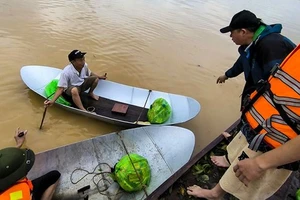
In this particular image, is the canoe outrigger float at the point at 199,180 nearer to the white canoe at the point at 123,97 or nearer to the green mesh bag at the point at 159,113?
the green mesh bag at the point at 159,113

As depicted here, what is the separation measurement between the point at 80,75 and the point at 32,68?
1.35m

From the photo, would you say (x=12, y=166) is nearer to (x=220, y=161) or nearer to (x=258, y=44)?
(x=220, y=161)

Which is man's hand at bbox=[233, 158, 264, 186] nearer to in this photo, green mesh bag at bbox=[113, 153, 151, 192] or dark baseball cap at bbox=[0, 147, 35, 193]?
green mesh bag at bbox=[113, 153, 151, 192]

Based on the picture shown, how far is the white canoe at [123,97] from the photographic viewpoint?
4.18m

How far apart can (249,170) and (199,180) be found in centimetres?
132

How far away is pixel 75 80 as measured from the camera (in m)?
4.26

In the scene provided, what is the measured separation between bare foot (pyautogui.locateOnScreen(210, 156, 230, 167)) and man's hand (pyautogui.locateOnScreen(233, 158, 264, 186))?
1.36m

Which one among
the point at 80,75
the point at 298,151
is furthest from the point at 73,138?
the point at 298,151

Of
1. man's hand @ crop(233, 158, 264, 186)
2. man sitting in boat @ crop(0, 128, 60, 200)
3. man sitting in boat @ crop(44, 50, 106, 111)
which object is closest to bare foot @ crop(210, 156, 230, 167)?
man's hand @ crop(233, 158, 264, 186)

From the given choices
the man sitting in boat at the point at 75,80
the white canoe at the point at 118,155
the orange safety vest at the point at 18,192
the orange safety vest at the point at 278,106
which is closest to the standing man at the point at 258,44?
the orange safety vest at the point at 278,106

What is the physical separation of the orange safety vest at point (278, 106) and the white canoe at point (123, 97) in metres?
2.40

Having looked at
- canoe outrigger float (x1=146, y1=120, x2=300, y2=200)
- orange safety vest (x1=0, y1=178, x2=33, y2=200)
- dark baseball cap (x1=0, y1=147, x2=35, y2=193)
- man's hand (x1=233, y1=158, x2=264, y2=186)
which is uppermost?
man's hand (x1=233, y1=158, x2=264, y2=186)

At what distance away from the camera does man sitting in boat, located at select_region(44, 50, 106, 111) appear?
12.9ft

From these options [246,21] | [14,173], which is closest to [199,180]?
[246,21]
